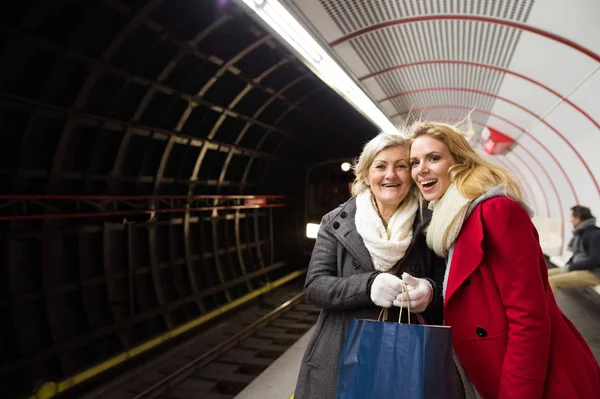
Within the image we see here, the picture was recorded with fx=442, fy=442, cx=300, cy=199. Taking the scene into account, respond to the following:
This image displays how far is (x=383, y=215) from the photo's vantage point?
2.33 metres

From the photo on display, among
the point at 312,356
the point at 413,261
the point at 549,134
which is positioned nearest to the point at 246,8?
the point at 413,261

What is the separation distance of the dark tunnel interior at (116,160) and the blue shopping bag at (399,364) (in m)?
4.19

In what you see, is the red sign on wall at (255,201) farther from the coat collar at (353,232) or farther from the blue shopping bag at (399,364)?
the blue shopping bag at (399,364)

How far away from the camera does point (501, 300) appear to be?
1.87 m

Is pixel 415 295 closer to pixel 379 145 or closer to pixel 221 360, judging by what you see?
pixel 379 145

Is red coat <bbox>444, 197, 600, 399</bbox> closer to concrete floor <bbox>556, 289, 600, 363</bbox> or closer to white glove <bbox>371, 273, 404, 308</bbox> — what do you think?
white glove <bbox>371, 273, 404, 308</bbox>

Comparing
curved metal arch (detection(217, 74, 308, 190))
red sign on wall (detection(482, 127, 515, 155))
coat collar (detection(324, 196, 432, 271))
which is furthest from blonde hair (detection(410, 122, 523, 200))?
red sign on wall (detection(482, 127, 515, 155))

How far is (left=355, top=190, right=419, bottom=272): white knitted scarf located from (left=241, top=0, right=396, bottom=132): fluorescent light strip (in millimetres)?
500

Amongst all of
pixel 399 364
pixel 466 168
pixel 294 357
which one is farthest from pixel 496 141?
pixel 399 364

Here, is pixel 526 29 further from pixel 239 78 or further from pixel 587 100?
pixel 239 78

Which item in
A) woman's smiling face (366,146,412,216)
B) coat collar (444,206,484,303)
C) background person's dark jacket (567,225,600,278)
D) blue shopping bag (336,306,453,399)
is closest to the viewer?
blue shopping bag (336,306,453,399)

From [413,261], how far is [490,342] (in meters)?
0.51

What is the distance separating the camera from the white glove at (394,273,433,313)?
6.37 feet

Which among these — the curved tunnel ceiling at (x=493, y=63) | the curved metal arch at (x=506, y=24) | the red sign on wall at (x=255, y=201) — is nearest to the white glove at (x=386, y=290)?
the curved tunnel ceiling at (x=493, y=63)
